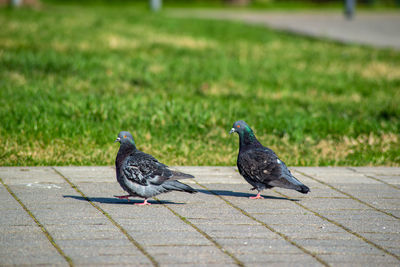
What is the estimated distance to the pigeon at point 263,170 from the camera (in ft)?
22.4

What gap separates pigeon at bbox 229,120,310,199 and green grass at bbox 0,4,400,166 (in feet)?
6.34

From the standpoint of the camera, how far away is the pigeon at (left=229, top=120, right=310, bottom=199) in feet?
22.4

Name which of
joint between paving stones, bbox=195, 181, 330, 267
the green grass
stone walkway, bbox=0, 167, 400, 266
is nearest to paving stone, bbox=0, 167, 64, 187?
stone walkway, bbox=0, 167, 400, 266

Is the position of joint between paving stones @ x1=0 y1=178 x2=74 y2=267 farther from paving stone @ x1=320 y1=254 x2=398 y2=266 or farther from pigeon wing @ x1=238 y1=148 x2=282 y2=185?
pigeon wing @ x1=238 y1=148 x2=282 y2=185

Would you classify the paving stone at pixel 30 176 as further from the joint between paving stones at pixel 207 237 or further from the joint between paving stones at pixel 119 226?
the joint between paving stones at pixel 207 237

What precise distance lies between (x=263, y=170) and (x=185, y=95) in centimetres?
646

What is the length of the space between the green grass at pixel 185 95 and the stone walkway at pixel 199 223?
1.26 m

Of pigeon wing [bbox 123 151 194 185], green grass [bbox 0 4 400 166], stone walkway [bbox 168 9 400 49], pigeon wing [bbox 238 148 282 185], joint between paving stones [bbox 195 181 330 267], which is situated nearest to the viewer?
joint between paving stones [bbox 195 181 330 267]

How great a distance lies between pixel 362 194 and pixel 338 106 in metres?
5.72

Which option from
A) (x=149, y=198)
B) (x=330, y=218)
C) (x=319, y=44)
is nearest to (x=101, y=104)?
(x=149, y=198)

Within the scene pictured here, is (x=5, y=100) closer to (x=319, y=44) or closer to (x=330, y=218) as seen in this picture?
(x=330, y=218)

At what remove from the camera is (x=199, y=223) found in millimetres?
5934

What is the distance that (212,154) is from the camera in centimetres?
941

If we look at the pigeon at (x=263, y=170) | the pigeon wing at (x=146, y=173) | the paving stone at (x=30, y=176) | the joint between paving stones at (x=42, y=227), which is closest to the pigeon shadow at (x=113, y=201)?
the pigeon wing at (x=146, y=173)
